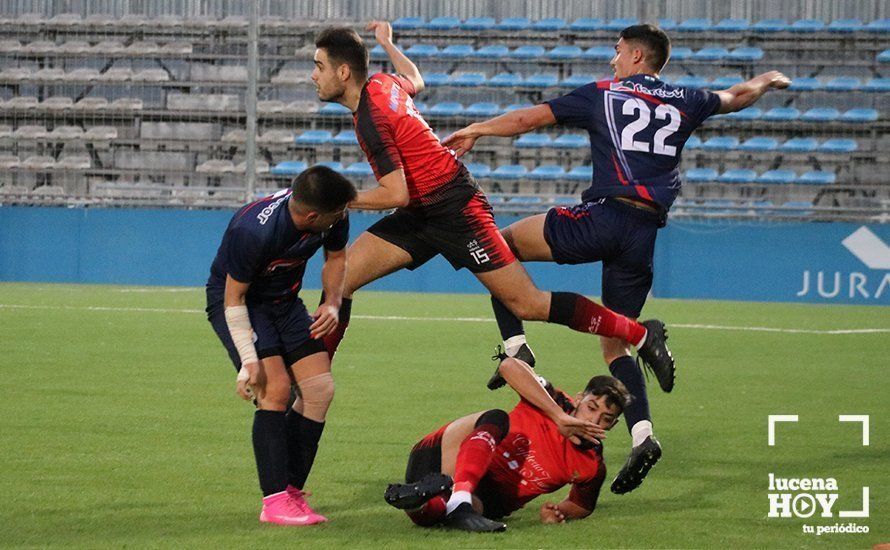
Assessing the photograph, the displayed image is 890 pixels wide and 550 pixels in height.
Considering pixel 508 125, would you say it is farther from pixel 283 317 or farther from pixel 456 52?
pixel 456 52

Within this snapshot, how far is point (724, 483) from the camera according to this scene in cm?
670

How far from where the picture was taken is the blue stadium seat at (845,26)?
25.1 meters

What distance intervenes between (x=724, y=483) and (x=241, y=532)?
8.62ft

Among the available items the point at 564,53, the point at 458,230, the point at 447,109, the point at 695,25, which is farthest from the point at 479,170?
the point at 458,230

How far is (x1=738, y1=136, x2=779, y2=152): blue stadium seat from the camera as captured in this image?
81.4 feet

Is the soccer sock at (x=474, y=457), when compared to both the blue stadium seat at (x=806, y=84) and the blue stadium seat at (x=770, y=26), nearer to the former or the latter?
the blue stadium seat at (x=806, y=84)

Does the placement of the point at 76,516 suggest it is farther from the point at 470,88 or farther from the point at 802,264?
the point at 470,88

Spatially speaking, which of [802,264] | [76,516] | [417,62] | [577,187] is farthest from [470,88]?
[76,516]

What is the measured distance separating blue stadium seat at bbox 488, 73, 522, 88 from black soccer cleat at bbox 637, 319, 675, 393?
19429 mm

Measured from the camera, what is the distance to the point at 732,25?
25531mm

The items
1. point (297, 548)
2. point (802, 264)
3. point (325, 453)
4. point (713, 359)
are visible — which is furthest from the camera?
point (802, 264)

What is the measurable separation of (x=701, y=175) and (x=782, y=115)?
2.10 m

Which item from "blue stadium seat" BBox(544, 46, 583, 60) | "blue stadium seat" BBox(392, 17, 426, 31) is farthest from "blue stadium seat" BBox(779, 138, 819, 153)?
"blue stadium seat" BBox(392, 17, 426, 31)

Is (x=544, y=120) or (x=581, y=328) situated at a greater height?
(x=544, y=120)
